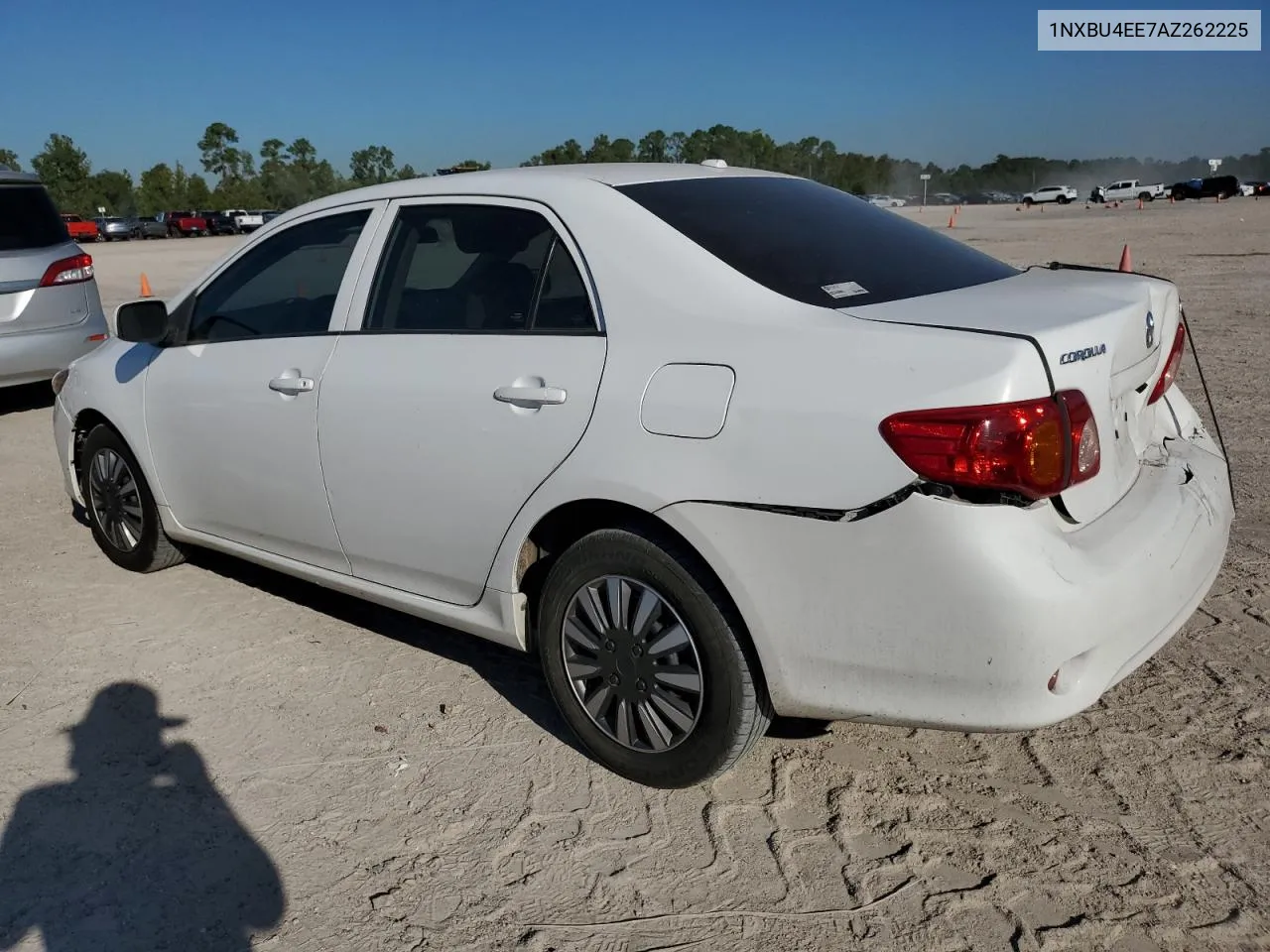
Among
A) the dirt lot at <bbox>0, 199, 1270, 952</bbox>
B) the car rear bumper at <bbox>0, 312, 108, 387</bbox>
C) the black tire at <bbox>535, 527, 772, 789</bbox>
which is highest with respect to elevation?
the car rear bumper at <bbox>0, 312, 108, 387</bbox>

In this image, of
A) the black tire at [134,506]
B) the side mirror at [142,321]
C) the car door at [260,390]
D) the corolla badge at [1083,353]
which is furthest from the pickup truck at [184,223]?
the corolla badge at [1083,353]

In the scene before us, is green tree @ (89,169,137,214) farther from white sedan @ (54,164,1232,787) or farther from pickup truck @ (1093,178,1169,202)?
white sedan @ (54,164,1232,787)

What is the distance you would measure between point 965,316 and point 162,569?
3961mm

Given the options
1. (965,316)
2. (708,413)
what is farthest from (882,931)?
(965,316)

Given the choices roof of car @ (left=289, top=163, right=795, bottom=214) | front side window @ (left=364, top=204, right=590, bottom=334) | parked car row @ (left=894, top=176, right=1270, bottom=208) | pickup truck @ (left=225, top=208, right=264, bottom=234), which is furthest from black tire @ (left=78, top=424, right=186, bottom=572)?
pickup truck @ (left=225, top=208, right=264, bottom=234)

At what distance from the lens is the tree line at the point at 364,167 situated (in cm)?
9756

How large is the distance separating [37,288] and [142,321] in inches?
178

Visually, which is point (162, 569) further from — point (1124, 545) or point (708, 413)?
point (1124, 545)

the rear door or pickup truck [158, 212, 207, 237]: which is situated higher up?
pickup truck [158, 212, 207, 237]

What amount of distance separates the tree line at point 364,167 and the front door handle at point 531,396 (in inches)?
2962

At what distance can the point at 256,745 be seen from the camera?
353 cm

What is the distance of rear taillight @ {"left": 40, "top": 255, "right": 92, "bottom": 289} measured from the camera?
817cm

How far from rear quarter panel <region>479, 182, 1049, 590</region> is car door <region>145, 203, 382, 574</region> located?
3.45 feet

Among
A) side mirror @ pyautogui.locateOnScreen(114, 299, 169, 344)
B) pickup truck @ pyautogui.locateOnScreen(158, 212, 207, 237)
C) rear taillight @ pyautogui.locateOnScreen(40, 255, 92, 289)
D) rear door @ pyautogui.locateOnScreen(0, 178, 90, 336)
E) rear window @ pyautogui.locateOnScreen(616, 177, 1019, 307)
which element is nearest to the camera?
rear window @ pyautogui.locateOnScreen(616, 177, 1019, 307)
